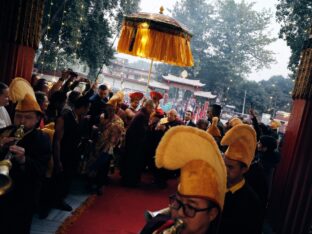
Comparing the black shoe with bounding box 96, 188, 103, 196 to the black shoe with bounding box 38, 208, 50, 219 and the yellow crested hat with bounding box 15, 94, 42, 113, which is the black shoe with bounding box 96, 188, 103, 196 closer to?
the black shoe with bounding box 38, 208, 50, 219

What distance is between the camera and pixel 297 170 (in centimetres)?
573

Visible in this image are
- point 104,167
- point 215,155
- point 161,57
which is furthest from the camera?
point 161,57

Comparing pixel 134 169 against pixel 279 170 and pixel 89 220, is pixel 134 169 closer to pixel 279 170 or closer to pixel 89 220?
pixel 89 220

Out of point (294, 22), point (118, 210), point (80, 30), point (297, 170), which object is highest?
point (294, 22)

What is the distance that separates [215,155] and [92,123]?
5.70 meters

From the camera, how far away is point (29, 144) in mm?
3375

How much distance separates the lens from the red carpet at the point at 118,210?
16.3ft

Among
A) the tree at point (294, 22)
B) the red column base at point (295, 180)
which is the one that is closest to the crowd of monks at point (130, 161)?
the red column base at point (295, 180)

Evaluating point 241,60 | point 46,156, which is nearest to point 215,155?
point 46,156

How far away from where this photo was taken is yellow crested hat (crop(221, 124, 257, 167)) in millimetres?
2695

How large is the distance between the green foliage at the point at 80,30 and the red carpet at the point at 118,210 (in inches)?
501

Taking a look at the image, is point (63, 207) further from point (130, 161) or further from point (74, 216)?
point (130, 161)

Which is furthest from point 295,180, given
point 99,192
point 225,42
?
point 225,42

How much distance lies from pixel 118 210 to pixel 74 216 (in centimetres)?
89
